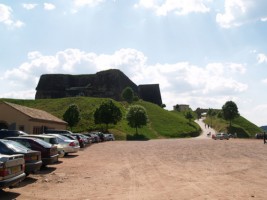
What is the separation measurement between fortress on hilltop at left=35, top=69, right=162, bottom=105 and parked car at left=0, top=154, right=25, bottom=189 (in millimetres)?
117325

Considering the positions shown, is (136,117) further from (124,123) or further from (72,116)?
(72,116)

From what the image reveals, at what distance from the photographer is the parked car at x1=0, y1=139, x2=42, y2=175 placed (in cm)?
1127

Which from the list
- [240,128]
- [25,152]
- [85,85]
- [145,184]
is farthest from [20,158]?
[85,85]

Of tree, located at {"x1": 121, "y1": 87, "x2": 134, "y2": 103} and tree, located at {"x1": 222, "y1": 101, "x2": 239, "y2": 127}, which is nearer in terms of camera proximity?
tree, located at {"x1": 222, "y1": 101, "x2": 239, "y2": 127}

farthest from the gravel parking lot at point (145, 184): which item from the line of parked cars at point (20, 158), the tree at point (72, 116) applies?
the tree at point (72, 116)

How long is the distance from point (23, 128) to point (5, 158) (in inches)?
1290

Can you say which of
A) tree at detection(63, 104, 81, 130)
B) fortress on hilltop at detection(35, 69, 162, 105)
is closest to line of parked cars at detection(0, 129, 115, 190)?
tree at detection(63, 104, 81, 130)

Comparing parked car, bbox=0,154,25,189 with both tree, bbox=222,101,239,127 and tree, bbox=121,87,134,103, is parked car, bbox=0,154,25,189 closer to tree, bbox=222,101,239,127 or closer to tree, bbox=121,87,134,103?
tree, bbox=222,101,239,127

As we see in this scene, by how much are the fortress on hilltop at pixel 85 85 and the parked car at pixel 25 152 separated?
377 ft

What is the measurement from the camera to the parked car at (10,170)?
9008mm

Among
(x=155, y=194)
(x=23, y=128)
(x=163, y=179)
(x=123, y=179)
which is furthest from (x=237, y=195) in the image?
(x=23, y=128)

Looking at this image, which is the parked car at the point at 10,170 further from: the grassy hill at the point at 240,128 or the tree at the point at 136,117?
the grassy hill at the point at 240,128

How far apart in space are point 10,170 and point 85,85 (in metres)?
126

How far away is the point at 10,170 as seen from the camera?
9.43m
